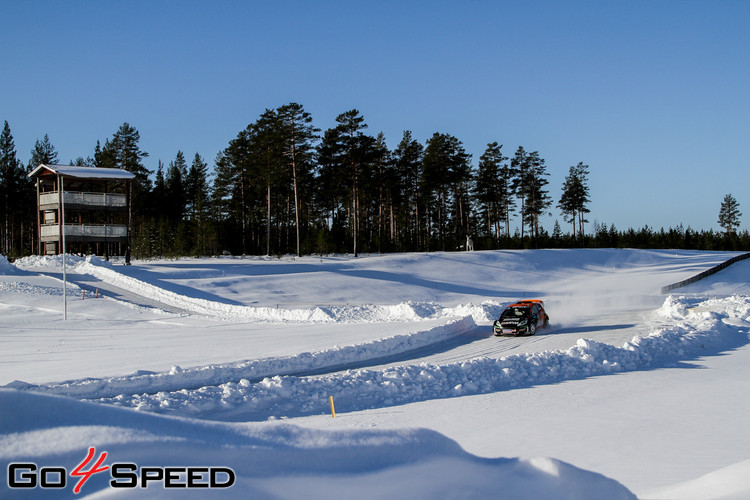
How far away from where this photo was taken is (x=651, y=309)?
102 feet

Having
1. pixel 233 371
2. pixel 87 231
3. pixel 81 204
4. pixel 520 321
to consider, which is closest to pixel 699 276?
pixel 520 321

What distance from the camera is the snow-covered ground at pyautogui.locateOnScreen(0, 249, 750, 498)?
386 cm

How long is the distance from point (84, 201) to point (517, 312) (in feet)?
124

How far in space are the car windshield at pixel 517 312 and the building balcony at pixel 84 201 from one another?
35431 millimetres

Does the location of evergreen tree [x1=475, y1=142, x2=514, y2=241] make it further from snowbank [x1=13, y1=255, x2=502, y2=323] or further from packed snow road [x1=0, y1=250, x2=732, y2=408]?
snowbank [x1=13, y1=255, x2=502, y2=323]

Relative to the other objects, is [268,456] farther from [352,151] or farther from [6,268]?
[352,151]

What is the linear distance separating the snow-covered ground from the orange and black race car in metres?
0.68

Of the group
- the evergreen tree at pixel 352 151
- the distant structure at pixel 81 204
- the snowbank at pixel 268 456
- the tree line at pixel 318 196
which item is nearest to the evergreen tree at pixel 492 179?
the tree line at pixel 318 196

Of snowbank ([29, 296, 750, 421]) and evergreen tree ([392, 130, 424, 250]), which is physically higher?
evergreen tree ([392, 130, 424, 250])

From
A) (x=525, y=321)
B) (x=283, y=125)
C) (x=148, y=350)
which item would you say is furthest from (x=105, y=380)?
(x=283, y=125)

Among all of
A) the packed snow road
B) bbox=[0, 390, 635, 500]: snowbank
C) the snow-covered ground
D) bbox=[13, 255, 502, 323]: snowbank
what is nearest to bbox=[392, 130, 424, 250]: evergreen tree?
the packed snow road

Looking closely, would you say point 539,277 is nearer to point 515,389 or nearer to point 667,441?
point 515,389

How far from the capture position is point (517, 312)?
23.0 m

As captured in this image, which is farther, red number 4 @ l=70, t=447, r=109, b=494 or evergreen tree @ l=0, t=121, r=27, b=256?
evergreen tree @ l=0, t=121, r=27, b=256
